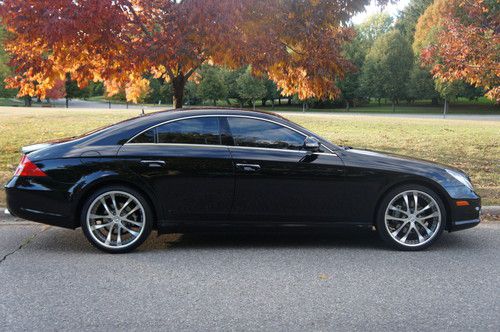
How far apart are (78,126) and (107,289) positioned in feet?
58.8

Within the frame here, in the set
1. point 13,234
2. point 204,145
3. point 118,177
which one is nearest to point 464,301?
point 204,145

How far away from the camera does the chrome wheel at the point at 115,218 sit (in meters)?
5.16

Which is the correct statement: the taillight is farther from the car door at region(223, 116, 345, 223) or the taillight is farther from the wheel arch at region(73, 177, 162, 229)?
the car door at region(223, 116, 345, 223)

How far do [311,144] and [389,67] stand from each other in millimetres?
59496

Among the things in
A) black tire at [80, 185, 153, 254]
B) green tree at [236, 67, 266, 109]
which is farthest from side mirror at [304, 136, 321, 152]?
green tree at [236, 67, 266, 109]

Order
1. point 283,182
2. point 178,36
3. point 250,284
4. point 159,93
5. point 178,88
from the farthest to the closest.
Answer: point 159,93, point 178,88, point 178,36, point 283,182, point 250,284

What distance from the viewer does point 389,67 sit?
6138 cm

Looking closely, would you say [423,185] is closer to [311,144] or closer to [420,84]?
[311,144]

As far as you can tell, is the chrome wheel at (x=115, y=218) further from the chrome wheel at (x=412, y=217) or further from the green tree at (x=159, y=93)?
the green tree at (x=159, y=93)

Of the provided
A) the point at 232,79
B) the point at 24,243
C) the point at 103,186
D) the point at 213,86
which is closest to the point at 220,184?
the point at 103,186

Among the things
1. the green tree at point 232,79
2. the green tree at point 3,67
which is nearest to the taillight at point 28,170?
the green tree at point 3,67

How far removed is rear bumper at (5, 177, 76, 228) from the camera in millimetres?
5180

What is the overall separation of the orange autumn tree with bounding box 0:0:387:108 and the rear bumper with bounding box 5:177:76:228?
304 centimetres

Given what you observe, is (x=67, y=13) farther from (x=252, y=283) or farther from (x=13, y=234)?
(x=252, y=283)
